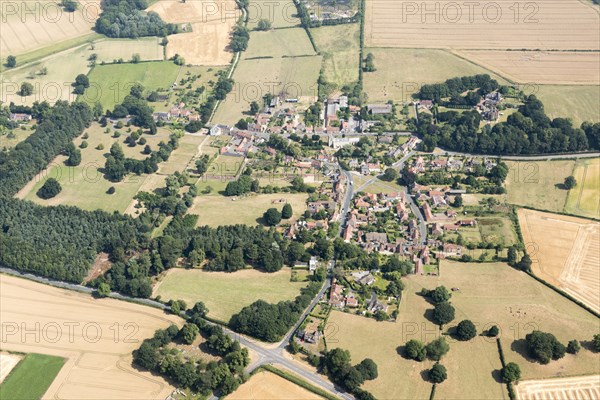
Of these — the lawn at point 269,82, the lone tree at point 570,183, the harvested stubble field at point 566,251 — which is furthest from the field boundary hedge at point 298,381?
the lawn at point 269,82

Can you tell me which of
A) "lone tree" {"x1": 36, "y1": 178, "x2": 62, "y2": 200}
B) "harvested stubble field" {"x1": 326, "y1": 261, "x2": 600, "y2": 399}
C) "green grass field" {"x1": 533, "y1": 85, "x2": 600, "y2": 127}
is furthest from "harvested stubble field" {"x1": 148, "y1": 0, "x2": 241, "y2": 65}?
"harvested stubble field" {"x1": 326, "y1": 261, "x2": 600, "y2": 399}

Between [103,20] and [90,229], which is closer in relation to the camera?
[90,229]

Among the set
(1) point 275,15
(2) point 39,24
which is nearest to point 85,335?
(2) point 39,24

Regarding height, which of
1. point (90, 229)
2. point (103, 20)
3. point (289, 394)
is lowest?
point (289, 394)

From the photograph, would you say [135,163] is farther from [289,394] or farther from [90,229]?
[289,394]

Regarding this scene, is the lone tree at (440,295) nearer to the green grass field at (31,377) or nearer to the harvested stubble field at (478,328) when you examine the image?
the harvested stubble field at (478,328)

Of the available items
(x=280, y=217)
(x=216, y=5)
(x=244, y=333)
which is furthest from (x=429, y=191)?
(x=216, y=5)

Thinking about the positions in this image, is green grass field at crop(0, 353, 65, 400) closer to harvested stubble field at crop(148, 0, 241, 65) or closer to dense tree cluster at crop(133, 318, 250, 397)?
dense tree cluster at crop(133, 318, 250, 397)
